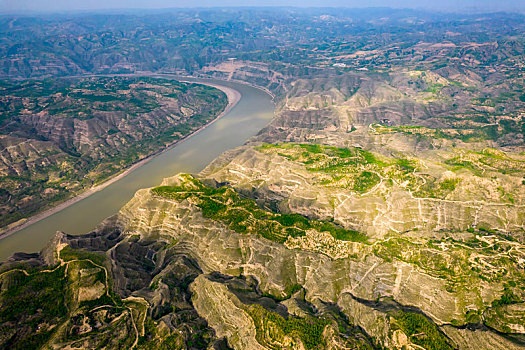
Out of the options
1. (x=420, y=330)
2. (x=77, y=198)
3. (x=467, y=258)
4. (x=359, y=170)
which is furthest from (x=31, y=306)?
(x=359, y=170)

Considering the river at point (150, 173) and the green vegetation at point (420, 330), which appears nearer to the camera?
the green vegetation at point (420, 330)

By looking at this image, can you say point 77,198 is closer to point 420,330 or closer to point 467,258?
point 420,330

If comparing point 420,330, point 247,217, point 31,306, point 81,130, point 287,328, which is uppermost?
point 420,330

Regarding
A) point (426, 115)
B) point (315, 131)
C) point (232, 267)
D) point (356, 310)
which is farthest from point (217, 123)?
point (356, 310)

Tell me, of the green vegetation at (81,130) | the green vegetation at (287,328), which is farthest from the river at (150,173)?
the green vegetation at (287,328)

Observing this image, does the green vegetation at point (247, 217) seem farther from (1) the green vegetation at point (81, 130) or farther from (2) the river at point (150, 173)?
(1) the green vegetation at point (81, 130)
